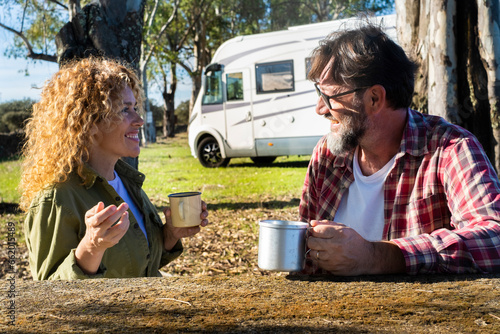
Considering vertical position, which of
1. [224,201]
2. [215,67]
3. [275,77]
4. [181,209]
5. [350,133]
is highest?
[215,67]

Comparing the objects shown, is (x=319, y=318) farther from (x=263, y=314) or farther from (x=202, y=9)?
(x=202, y=9)

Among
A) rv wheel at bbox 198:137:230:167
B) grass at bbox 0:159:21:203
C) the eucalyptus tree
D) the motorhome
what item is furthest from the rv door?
the eucalyptus tree

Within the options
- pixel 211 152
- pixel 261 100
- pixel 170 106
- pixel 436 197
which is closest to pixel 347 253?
pixel 436 197

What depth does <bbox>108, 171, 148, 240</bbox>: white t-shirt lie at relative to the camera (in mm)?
2369

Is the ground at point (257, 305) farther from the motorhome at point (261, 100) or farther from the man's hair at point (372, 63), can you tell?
the motorhome at point (261, 100)

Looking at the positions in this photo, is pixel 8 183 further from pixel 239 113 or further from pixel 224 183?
pixel 239 113

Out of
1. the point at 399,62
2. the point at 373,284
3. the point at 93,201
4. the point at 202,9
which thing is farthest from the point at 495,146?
the point at 202,9

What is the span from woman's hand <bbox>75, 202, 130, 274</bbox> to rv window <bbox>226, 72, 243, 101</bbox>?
11.8 metres

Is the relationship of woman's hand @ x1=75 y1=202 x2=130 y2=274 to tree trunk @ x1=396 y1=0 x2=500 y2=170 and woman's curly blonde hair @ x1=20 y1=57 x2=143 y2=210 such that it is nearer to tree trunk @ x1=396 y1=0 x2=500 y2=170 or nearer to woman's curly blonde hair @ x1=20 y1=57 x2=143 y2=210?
woman's curly blonde hair @ x1=20 y1=57 x2=143 y2=210

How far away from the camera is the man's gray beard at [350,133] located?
230 cm

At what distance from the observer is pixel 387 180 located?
2.17 metres

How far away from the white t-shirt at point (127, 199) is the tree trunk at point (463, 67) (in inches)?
88.8

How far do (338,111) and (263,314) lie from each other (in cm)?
145

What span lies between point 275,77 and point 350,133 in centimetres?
1084
